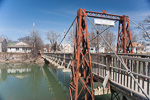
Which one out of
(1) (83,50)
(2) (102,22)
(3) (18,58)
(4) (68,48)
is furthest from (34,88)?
(3) (18,58)

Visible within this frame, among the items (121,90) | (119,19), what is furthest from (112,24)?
(121,90)

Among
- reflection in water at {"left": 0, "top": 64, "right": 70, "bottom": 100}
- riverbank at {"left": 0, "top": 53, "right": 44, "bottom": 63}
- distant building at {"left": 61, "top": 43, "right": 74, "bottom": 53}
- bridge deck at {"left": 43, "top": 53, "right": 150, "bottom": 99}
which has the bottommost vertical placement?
reflection in water at {"left": 0, "top": 64, "right": 70, "bottom": 100}

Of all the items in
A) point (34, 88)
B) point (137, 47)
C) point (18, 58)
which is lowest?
point (34, 88)

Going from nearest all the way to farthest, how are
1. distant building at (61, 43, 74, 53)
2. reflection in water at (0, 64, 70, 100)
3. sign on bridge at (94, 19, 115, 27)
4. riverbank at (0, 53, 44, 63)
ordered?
1. sign on bridge at (94, 19, 115, 27)
2. reflection in water at (0, 64, 70, 100)
3. distant building at (61, 43, 74, 53)
4. riverbank at (0, 53, 44, 63)

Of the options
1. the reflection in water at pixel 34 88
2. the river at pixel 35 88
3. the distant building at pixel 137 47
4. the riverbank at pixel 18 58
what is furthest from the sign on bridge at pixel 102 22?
the distant building at pixel 137 47

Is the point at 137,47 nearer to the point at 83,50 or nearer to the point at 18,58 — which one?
the point at 83,50

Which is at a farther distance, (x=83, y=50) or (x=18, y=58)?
(x=18, y=58)

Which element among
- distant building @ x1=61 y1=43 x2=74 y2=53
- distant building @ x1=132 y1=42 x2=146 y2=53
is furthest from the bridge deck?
distant building @ x1=132 y1=42 x2=146 y2=53

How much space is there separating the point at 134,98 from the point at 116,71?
1099mm

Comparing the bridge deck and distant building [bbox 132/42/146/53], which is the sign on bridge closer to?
the bridge deck

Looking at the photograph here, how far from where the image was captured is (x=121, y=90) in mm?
3893

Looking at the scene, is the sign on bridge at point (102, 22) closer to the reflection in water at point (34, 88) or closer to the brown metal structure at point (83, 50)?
the brown metal structure at point (83, 50)

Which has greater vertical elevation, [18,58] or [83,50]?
[83,50]

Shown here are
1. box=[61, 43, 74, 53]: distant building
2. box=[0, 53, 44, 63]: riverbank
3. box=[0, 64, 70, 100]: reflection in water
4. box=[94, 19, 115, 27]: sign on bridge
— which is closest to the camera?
box=[94, 19, 115, 27]: sign on bridge
